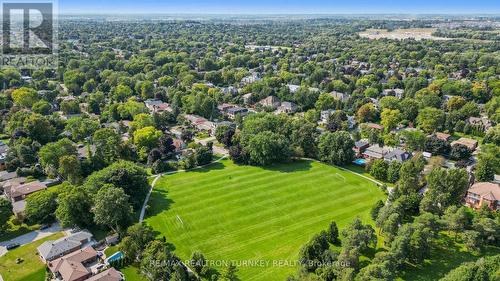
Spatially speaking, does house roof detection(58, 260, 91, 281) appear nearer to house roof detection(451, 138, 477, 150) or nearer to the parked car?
the parked car

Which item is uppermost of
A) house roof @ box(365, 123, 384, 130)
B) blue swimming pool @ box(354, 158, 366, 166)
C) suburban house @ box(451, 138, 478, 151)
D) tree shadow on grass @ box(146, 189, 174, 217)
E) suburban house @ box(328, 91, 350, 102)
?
suburban house @ box(328, 91, 350, 102)

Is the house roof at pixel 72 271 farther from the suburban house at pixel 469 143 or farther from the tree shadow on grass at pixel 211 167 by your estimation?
the suburban house at pixel 469 143

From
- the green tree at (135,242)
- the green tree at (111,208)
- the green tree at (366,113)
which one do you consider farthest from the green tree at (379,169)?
the green tree at (111,208)

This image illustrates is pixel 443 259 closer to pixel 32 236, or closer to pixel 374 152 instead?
pixel 374 152

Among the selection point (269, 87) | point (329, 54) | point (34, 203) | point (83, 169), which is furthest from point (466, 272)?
point (329, 54)

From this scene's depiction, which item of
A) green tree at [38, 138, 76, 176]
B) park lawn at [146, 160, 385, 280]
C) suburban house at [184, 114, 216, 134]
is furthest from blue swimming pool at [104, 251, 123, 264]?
suburban house at [184, 114, 216, 134]

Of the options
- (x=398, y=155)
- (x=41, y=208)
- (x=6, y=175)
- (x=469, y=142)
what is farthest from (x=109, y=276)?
(x=469, y=142)

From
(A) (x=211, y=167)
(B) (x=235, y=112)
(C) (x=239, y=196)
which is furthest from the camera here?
(B) (x=235, y=112)
